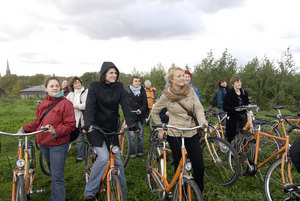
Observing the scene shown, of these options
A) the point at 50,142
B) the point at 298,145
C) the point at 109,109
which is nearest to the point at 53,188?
the point at 50,142

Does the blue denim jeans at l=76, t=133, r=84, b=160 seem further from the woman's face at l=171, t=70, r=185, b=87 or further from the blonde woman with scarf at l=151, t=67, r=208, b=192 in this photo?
the woman's face at l=171, t=70, r=185, b=87

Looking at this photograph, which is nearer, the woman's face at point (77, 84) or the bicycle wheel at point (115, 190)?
the bicycle wheel at point (115, 190)

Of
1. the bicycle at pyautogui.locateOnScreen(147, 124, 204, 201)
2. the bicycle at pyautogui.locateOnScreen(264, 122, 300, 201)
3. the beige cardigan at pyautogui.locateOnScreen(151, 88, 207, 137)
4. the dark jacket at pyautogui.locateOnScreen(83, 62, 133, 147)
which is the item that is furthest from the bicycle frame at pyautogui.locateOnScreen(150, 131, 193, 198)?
the bicycle at pyautogui.locateOnScreen(264, 122, 300, 201)

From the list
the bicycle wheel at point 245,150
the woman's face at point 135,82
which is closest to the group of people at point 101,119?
the bicycle wheel at point 245,150

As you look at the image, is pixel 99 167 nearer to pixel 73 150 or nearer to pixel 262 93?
pixel 73 150

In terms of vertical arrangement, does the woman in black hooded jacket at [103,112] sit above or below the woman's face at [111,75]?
below

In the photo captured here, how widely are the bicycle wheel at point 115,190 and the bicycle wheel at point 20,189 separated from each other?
3.31ft

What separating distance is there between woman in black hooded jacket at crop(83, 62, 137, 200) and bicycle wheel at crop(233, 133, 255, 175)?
2.27m

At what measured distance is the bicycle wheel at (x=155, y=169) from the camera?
11.8 feet

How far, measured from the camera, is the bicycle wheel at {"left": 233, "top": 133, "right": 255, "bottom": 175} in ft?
13.8

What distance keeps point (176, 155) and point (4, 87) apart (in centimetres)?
9332

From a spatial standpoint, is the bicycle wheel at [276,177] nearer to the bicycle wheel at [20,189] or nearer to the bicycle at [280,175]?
the bicycle at [280,175]

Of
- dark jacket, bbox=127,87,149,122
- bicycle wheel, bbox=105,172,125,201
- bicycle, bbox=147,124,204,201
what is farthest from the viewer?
dark jacket, bbox=127,87,149,122

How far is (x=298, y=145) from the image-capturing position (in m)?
2.14
